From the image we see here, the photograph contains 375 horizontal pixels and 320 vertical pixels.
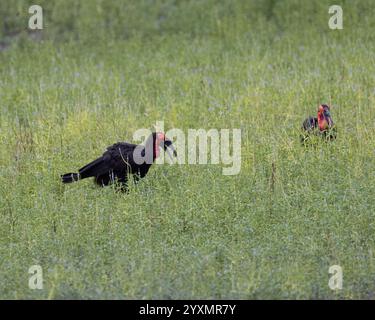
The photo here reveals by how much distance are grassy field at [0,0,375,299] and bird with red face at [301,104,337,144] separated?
0.53ft

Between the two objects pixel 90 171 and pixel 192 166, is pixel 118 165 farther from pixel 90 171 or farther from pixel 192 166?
pixel 192 166

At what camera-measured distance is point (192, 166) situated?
9664mm

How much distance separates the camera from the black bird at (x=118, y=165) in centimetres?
917

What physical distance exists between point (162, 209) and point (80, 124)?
2662 mm

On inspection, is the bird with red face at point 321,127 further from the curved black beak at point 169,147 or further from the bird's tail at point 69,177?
the bird's tail at point 69,177

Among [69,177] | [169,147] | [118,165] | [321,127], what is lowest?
[69,177]

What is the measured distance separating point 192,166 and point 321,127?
5.11 ft

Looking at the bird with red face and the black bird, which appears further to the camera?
the bird with red face

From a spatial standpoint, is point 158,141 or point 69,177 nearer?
point 69,177

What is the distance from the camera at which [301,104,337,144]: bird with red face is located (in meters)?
9.95

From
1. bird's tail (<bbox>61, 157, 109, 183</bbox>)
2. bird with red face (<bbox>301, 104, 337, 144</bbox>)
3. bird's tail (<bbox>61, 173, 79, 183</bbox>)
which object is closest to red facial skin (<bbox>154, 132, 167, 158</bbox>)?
bird's tail (<bbox>61, 157, 109, 183</bbox>)

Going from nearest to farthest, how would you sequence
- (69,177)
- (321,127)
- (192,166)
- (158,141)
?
1. (69,177)
2. (158,141)
3. (192,166)
4. (321,127)

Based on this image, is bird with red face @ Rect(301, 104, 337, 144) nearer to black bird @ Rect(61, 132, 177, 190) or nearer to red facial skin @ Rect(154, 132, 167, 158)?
red facial skin @ Rect(154, 132, 167, 158)

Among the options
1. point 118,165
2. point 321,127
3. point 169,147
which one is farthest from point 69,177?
point 321,127
